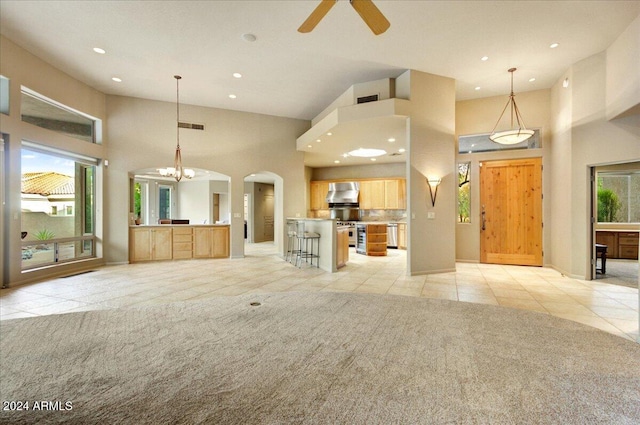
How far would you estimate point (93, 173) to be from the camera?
269 inches

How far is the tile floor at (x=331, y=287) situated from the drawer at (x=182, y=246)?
0.85 metres

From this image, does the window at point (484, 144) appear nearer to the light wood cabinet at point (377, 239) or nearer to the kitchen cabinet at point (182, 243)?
the light wood cabinet at point (377, 239)

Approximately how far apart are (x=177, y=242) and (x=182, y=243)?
13 cm

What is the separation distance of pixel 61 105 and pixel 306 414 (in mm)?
7489

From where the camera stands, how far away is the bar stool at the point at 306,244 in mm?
6782

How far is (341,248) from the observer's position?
676cm

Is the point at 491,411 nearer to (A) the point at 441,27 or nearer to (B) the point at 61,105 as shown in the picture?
(A) the point at 441,27

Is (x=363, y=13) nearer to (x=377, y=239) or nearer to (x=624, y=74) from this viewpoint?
(x=624, y=74)

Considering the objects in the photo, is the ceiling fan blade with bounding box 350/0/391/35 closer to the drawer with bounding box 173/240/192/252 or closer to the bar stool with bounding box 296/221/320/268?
the bar stool with bounding box 296/221/320/268

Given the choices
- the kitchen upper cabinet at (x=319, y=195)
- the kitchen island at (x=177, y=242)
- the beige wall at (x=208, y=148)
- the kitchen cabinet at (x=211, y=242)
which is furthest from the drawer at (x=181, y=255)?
the kitchen upper cabinet at (x=319, y=195)

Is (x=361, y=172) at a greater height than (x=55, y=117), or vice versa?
(x=55, y=117)

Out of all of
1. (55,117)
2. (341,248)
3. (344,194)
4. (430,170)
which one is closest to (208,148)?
(55,117)

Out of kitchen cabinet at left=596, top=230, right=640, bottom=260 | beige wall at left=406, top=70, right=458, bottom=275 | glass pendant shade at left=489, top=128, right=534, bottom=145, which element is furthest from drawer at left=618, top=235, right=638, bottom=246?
beige wall at left=406, top=70, right=458, bottom=275

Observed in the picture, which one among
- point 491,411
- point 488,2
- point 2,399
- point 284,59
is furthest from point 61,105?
point 491,411
